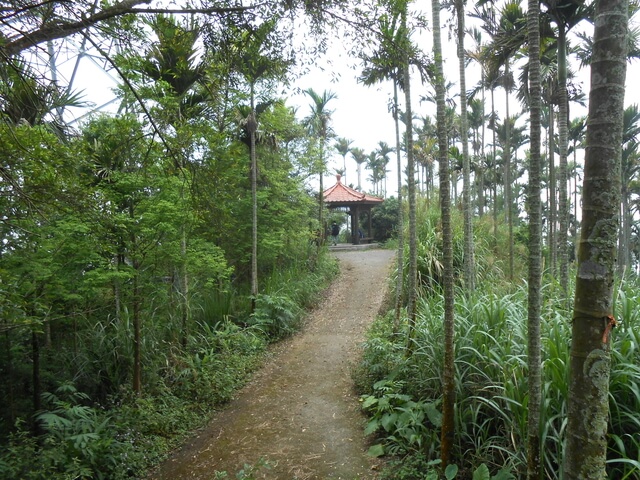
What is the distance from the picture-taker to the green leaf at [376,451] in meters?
3.93

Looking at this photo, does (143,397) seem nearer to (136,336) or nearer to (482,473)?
(136,336)

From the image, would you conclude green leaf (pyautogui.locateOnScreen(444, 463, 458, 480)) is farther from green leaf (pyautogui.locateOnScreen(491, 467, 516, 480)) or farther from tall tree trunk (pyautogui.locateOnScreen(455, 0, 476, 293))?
tall tree trunk (pyautogui.locateOnScreen(455, 0, 476, 293))

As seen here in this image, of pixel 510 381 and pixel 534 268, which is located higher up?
pixel 534 268

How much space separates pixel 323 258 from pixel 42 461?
1119 cm

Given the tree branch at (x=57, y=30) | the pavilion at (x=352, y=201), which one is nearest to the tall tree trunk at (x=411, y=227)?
the tree branch at (x=57, y=30)

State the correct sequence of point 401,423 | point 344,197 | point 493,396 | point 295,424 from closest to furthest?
1. point 493,396
2. point 401,423
3. point 295,424
4. point 344,197

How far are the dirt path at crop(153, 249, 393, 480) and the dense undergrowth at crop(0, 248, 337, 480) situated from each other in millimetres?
338

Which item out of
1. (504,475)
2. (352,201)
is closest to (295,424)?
(504,475)

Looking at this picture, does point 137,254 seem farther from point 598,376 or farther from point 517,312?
point 598,376

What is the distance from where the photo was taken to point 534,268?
245 centimetres

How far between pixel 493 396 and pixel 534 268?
1302 mm

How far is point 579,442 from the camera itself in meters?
1.64

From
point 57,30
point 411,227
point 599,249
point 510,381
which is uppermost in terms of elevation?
point 57,30

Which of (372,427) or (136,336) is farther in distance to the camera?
(136,336)
